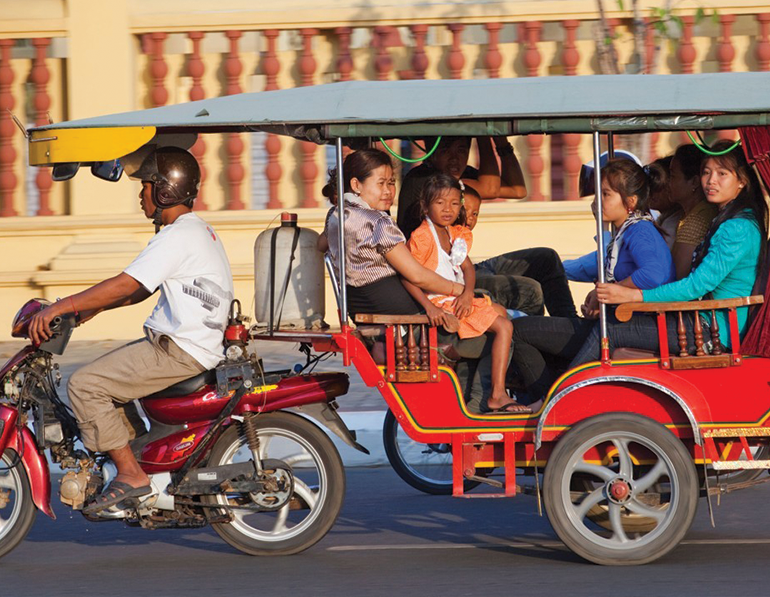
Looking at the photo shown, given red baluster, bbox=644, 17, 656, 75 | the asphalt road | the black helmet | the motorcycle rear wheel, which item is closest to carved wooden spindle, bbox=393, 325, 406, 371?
the asphalt road

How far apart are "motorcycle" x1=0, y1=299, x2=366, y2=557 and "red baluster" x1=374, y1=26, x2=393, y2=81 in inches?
Answer: 218

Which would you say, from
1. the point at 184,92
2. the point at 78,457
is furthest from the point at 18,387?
the point at 184,92

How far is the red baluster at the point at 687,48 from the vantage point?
10688mm

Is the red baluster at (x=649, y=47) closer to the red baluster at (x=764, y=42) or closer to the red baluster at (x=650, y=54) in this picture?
the red baluster at (x=650, y=54)

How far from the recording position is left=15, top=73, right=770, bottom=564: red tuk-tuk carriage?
518 cm

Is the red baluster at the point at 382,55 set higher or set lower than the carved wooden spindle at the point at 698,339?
higher

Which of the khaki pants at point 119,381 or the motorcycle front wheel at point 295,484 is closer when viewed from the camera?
the khaki pants at point 119,381

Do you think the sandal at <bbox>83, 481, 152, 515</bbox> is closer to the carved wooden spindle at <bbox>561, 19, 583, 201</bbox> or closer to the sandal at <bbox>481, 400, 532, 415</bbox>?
the sandal at <bbox>481, 400, 532, 415</bbox>

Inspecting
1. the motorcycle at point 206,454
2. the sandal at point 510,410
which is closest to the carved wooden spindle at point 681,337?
the sandal at point 510,410

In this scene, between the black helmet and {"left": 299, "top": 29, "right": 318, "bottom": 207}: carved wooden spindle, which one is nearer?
the black helmet

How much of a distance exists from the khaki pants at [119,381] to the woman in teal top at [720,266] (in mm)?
1681

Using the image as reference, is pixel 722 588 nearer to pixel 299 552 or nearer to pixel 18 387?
pixel 299 552

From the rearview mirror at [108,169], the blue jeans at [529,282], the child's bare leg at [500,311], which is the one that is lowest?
the child's bare leg at [500,311]

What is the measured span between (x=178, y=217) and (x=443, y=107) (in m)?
1.21
